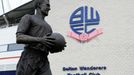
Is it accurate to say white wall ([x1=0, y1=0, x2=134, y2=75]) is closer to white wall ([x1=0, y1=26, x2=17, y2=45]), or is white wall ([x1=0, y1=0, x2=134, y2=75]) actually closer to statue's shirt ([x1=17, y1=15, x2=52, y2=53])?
white wall ([x1=0, y1=26, x2=17, y2=45])

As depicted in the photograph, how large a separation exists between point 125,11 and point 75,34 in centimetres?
283

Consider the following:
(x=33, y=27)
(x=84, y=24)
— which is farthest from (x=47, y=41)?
(x=84, y=24)

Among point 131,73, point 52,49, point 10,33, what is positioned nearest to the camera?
point 52,49

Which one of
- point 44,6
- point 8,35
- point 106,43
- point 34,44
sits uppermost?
point 44,6

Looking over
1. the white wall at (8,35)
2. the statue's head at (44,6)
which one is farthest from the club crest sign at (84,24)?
the statue's head at (44,6)

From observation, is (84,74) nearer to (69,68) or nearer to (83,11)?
(69,68)

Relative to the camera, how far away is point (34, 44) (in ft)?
15.9

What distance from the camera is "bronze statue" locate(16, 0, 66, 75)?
4781 mm

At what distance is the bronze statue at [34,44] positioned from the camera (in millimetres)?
4781

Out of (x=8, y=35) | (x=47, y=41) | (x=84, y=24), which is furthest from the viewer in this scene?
(x=8, y=35)

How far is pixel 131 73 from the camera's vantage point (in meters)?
18.8

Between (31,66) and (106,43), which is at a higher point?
(31,66)

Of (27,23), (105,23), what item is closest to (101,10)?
A: (105,23)

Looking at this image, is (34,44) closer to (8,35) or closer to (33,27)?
(33,27)
